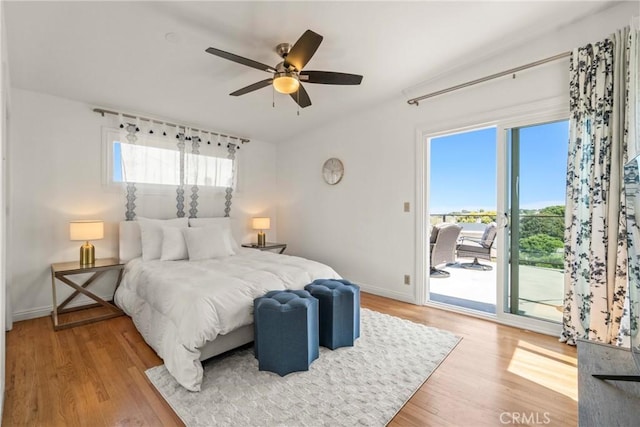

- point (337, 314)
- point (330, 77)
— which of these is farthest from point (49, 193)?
point (337, 314)

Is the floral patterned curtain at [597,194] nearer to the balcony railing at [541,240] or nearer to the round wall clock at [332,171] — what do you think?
Answer: the balcony railing at [541,240]

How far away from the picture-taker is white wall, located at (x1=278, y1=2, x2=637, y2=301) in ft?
8.78

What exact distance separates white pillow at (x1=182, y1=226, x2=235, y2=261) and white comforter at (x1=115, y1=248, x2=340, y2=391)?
21cm

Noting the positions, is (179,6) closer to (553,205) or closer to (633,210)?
(633,210)

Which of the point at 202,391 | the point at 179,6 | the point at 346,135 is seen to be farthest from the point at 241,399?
the point at 346,135

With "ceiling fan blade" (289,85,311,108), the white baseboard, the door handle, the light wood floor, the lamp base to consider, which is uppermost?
"ceiling fan blade" (289,85,311,108)

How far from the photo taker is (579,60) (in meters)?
2.39

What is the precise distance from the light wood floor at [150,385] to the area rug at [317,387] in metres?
0.09

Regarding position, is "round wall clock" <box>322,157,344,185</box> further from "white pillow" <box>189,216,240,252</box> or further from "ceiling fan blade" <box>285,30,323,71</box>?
"ceiling fan blade" <box>285,30,323,71</box>

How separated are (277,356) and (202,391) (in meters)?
0.50

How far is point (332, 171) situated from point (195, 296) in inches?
114

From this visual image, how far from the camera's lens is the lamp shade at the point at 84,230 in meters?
2.93

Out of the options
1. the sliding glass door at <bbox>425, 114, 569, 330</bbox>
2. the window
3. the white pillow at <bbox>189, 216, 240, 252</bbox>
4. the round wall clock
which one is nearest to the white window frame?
the window

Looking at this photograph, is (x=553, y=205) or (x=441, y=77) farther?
(x=441, y=77)
